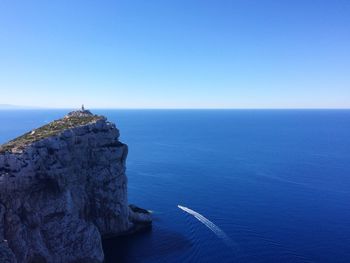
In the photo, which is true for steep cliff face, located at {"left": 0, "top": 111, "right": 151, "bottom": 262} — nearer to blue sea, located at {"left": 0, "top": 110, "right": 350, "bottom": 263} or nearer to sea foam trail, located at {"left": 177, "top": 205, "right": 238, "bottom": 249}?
blue sea, located at {"left": 0, "top": 110, "right": 350, "bottom": 263}

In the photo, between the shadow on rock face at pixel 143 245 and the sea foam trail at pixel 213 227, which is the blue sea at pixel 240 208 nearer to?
the sea foam trail at pixel 213 227

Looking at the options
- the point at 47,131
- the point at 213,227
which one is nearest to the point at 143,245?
the point at 213,227

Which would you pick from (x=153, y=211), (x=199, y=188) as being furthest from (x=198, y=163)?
(x=153, y=211)

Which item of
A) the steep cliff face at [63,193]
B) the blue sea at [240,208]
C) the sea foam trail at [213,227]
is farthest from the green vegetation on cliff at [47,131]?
the sea foam trail at [213,227]

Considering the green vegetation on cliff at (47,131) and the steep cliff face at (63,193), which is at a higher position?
the green vegetation on cliff at (47,131)

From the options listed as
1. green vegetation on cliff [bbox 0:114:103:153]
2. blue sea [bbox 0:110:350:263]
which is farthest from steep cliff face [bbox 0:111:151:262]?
blue sea [bbox 0:110:350:263]

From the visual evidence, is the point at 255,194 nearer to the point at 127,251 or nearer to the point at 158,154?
the point at 127,251

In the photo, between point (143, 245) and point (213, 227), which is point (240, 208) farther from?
point (143, 245)
